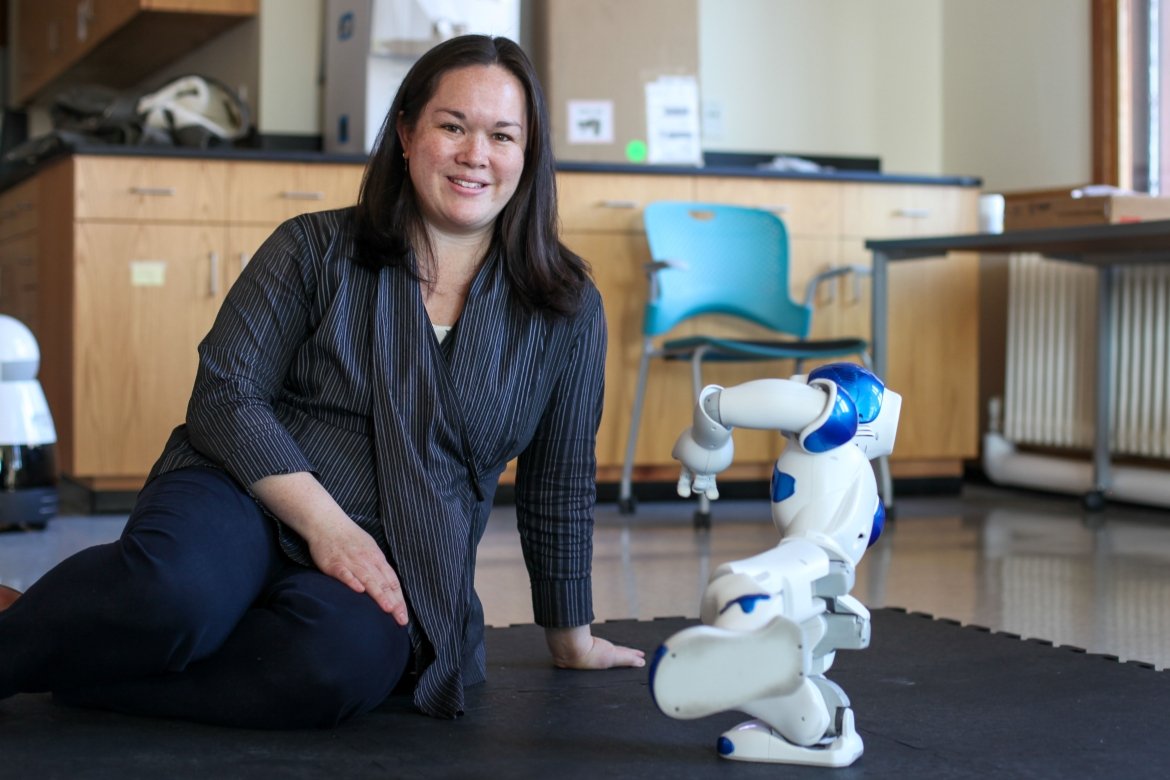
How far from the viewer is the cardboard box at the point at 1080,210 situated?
149 inches

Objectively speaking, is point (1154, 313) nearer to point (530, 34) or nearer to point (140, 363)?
point (530, 34)

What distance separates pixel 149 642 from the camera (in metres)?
1.57

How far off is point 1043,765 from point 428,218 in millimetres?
971

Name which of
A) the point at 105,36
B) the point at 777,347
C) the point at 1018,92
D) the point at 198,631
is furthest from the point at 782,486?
the point at 105,36

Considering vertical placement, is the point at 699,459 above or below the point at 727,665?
above

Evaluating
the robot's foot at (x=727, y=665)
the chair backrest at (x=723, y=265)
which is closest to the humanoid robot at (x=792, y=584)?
the robot's foot at (x=727, y=665)

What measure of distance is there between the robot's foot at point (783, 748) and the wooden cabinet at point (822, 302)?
2.63m

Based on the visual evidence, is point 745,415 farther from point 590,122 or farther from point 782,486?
point 590,122

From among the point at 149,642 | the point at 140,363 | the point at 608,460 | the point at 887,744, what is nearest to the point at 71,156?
the point at 140,363

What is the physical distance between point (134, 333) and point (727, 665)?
2.91m

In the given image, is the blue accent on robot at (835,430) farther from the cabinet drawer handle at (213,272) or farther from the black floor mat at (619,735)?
the cabinet drawer handle at (213,272)

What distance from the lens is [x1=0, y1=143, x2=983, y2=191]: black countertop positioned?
3.89m

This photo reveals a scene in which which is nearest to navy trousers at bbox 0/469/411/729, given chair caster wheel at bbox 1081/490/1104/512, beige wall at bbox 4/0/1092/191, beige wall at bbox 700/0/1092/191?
chair caster wheel at bbox 1081/490/1104/512

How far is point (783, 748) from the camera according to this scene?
60.1 inches
